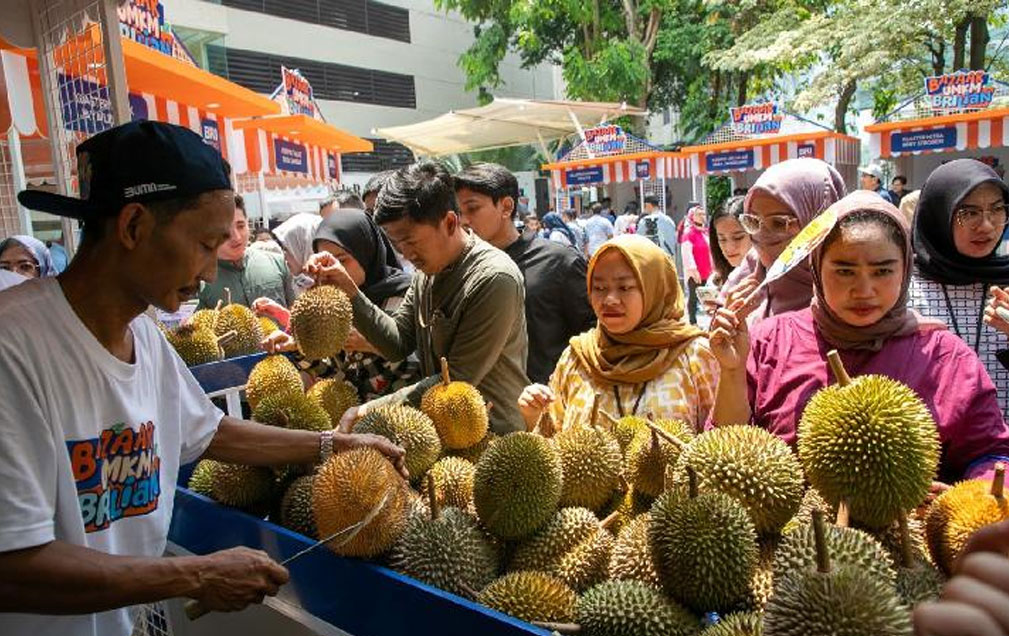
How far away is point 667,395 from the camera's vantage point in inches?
89.6

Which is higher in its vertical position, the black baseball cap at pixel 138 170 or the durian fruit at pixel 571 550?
the black baseball cap at pixel 138 170

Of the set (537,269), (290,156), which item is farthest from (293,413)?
(290,156)

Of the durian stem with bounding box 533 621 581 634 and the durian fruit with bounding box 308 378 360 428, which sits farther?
the durian fruit with bounding box 308 378 360 428

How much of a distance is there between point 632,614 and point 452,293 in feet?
4.70

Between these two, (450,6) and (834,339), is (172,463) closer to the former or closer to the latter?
(834,339)

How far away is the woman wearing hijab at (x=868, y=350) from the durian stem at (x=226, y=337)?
6.70 ft

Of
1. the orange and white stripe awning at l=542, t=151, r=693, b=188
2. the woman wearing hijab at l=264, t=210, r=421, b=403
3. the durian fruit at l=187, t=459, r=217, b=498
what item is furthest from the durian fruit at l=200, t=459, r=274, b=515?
the orange and white stripe awning at l=542, t=151, r=693, b=188

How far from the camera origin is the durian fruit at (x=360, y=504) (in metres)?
1.52

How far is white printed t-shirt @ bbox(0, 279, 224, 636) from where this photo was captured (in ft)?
4.07

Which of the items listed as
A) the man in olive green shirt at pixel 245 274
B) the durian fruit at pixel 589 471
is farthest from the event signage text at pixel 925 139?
the durian fruit at pixel 589 471

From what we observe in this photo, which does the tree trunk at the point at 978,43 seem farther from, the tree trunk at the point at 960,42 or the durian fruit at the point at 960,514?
the durian fruit at the point at 960,514

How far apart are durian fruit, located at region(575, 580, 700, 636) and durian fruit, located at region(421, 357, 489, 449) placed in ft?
2.65

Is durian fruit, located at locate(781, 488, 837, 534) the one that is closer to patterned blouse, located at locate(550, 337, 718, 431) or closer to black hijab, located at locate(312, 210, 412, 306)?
patterned blouse, located at locate(550, 337, 718, 431)

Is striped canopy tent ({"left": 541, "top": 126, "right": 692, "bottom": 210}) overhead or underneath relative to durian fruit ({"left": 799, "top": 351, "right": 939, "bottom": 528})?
overhead
